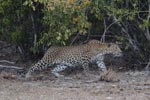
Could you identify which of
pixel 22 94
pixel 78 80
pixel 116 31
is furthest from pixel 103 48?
pixel 22 94

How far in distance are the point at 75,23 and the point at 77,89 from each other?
221 centimetres

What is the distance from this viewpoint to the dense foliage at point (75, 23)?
13.1 meters

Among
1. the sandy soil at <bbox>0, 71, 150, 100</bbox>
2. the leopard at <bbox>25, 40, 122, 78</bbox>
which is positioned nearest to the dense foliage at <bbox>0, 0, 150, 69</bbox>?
the leopard at <bbox>25, 40, 122, 78</bbox>

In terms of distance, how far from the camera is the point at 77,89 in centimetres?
1165

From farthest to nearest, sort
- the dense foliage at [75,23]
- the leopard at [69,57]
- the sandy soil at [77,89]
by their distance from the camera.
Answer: the leopard at [69,57], the dense foliage at [75,23], the sandy soil at [77,89]

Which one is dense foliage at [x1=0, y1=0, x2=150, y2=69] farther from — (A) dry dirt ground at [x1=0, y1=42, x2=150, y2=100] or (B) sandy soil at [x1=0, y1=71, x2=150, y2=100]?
(B) sandy soil at [x1=0, y1=71, x2=150, y2=100]

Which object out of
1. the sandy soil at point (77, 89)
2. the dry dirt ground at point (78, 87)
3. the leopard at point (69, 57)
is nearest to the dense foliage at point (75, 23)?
the leopard at point (69, 57)

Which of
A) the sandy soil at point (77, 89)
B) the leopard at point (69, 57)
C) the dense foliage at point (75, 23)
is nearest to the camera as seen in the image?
the sandy soil at point (77, 89)

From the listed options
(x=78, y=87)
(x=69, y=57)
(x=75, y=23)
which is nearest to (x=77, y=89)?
(x=78, y=87)

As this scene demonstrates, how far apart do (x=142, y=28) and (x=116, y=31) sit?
4.80 ft

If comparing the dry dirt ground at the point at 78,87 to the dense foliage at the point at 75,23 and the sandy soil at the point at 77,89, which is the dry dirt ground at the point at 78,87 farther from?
the dense foliage at the point at 75,23

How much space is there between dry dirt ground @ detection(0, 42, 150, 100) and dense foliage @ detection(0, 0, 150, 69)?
1.07 meters

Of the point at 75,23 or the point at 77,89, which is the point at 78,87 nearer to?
the point at 77,89

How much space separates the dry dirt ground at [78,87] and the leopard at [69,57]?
0.95ft
